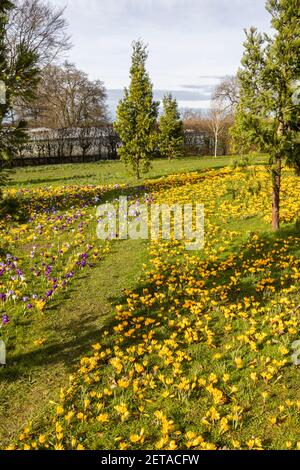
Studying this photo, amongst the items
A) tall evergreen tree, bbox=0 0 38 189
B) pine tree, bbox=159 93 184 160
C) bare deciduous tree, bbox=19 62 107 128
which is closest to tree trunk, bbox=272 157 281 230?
tall evergreen tree, bbox=0 0 38 189

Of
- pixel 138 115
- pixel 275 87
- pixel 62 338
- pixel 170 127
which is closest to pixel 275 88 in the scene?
pixel 275 87

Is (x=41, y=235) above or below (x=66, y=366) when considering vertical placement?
above

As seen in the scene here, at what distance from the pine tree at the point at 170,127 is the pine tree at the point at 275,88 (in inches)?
969

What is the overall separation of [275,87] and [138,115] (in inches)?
439

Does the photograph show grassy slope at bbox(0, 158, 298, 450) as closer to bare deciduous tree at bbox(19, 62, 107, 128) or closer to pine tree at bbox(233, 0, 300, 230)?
pine tree at bbox(233, 0, 300, 230)

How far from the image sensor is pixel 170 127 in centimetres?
3266

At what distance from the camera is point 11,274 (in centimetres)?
803

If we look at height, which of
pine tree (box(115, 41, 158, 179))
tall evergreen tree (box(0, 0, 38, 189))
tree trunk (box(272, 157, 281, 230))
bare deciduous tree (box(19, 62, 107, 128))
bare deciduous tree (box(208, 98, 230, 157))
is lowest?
tree trunk (box(272, 157, 281, 230))

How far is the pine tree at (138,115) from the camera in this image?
1817 centimetres

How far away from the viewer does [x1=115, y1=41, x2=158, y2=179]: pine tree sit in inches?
715

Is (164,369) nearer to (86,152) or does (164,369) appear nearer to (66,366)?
(66,366)

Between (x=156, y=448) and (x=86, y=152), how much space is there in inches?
1528

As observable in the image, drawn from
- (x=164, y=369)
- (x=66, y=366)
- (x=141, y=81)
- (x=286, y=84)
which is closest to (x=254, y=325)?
(x=164, y=369)

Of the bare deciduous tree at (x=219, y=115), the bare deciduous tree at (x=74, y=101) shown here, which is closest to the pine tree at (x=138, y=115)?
the bare deciduous tree at (x=219, y=115)
